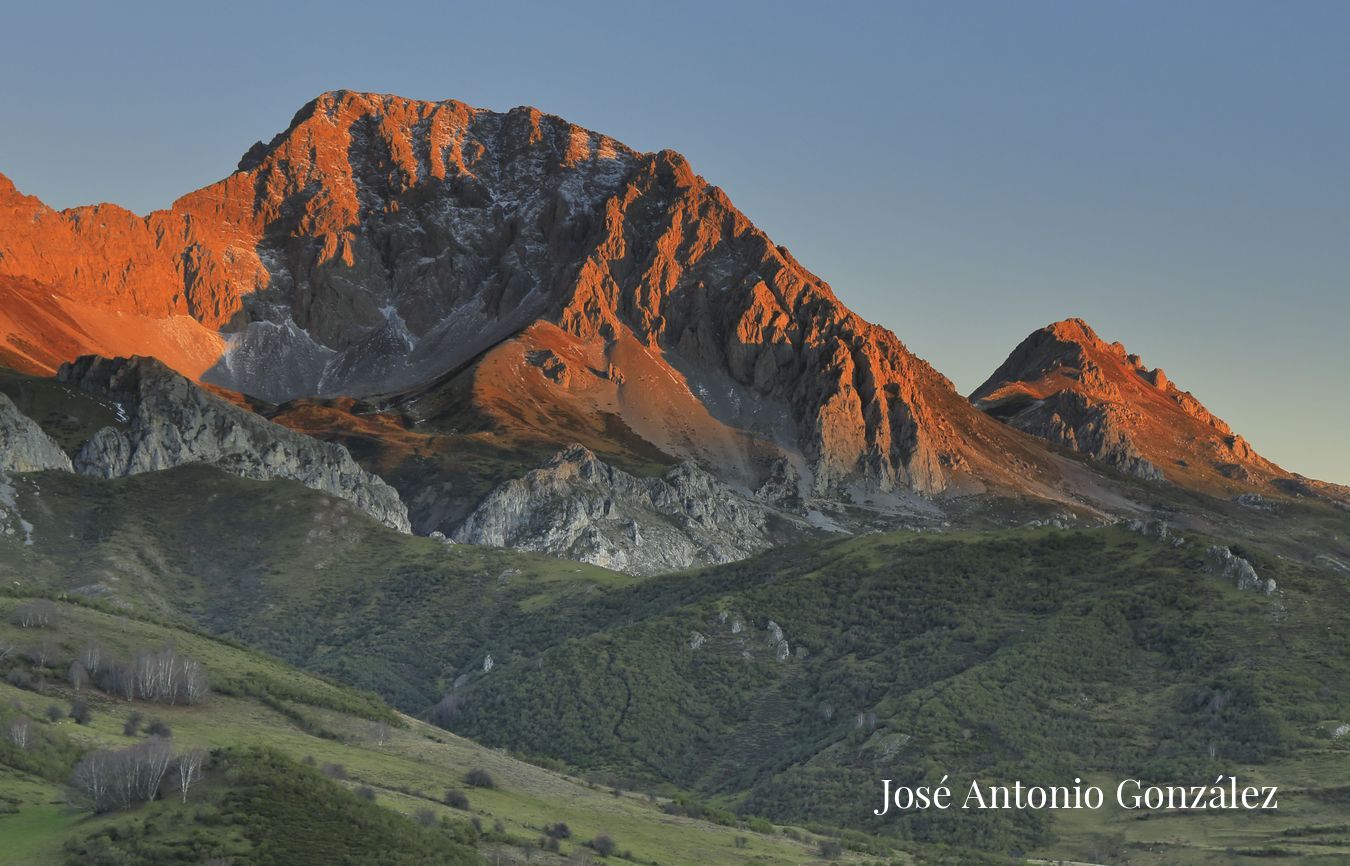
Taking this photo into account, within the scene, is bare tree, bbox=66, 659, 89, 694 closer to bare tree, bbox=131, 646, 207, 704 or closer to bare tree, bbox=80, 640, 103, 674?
bare tree, bbox=80, 640, 103, 674

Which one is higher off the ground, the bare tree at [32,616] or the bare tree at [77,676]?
the bare tree at [32,616]

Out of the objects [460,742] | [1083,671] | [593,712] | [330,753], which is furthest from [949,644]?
[330,753]

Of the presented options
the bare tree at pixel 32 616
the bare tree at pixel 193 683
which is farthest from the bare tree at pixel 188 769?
the bare tree at pixel 32 616

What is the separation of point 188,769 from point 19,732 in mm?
18121

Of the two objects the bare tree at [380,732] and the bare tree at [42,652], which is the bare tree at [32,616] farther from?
the bare tree at [380,732]

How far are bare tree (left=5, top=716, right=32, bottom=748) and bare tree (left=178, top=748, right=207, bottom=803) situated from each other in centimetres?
1488

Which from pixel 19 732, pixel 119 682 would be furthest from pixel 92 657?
pixel 19 732

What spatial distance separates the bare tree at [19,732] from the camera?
9562 cm

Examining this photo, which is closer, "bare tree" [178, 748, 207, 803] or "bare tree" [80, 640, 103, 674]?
"bare tree" [178, 748, 207, 803]

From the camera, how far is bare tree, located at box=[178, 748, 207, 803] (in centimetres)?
8431

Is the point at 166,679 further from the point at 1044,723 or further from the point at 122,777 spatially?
the point at 1044,723

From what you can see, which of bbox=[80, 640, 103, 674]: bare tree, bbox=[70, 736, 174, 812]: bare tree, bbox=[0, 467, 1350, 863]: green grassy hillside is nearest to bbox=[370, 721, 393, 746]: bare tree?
bbox=[0, 467, 1350, 863]: green grassy hillside

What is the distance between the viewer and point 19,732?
96.4m

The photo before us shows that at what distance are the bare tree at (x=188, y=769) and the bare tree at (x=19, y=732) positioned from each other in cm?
1488
